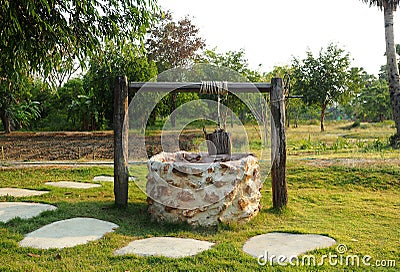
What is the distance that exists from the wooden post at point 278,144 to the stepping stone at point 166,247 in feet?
6.11

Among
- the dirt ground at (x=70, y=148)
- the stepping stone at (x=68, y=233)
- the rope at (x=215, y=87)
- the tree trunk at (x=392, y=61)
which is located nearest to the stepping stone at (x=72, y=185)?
the dirt ground at (x=70, y=148)

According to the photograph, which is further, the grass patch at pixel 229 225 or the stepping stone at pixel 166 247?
the stepping stone at pixel 166 247

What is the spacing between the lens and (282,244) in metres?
4.50

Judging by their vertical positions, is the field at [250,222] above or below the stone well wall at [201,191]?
below

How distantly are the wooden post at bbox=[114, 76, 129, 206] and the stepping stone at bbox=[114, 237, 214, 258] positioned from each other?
157cm

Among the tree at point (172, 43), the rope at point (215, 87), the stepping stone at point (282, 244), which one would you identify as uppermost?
the tree at point (172, 43)

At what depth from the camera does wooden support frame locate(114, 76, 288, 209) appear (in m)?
6.04

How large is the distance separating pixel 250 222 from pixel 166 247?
58.9 inches

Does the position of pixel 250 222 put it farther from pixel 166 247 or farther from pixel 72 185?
pixel 72 185

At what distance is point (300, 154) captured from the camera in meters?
11.2

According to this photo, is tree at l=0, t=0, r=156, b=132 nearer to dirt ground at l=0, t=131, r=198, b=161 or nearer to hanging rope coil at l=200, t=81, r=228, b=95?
hanging rope coil at l=200, t=81, r=228, b=95

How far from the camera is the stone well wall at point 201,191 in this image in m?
5.14

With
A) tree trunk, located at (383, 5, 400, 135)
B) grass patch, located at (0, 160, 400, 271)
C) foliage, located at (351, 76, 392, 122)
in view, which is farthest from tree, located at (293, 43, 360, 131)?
grass patch, located at (0, 160, 400, 271)

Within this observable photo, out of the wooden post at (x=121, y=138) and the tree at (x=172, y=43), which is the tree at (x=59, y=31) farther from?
the tree at (x=172, y=43)
